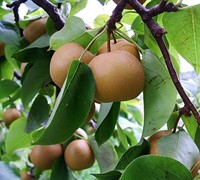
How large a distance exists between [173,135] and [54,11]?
34 cm

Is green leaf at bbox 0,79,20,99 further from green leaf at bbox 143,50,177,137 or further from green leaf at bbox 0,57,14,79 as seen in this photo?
green leaf at bbox 143,50,177,137

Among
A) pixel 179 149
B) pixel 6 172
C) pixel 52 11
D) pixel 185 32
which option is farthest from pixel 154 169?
pixel 6 172

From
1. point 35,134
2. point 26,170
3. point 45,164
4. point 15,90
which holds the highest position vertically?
point 35,134

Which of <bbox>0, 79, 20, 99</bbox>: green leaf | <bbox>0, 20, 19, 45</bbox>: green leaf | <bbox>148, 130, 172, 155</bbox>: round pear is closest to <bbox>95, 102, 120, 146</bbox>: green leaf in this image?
<bbox>148, 130, 172, 155</bbox>: round pear

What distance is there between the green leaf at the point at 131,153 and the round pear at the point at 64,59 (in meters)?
0.13

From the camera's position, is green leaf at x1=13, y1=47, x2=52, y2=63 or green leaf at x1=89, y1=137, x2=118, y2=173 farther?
green leaf at x1=89, y1=137, x2=118, y2=173

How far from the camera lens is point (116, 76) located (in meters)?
0.53

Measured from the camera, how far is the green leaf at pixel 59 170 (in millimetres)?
1005

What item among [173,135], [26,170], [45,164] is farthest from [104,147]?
[26,170]

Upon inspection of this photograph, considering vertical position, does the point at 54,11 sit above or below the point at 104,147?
above

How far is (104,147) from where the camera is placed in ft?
3.28

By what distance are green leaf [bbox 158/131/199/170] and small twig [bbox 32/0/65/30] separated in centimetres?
33

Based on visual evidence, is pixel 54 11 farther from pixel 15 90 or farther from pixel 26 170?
pixel 26 170

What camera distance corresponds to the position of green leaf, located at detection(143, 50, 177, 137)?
0.57 meters
